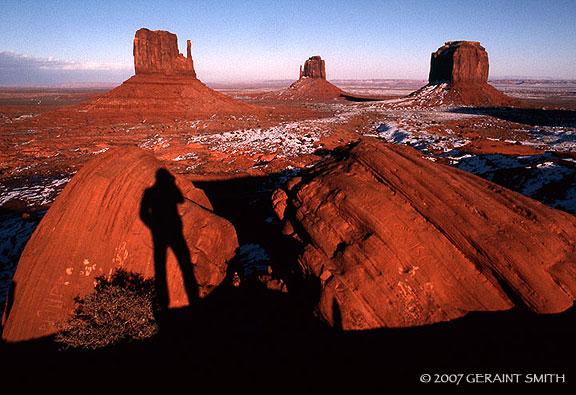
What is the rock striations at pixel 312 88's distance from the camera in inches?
3903

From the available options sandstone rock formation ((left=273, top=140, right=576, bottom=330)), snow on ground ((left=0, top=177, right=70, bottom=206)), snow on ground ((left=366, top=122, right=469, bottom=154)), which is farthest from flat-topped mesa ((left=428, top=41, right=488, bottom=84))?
snow on ground ((left=0, top=177, right=70, bottom=206))

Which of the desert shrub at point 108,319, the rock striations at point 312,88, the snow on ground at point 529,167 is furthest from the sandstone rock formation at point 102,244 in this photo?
the rock striations at point 312,88

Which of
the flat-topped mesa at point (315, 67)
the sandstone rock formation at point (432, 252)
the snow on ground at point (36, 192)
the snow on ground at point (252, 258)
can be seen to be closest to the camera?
the sandstone rock formation at point (432, 252)

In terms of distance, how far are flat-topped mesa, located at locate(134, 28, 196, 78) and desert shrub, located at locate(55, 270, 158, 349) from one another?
63.2 meters

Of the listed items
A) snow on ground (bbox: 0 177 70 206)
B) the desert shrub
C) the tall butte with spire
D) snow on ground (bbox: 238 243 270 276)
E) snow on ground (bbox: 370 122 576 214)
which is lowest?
snow on ground (bbox: 238 243 270 276)

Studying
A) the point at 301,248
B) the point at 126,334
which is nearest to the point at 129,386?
the point at 126,334

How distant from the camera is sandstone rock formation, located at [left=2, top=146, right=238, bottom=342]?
16.4 feet

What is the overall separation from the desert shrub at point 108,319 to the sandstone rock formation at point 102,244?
1.16ft

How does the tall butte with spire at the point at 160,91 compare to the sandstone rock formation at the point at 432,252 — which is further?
the tall butte with spire at the point at 160,91

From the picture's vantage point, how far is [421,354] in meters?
4.35

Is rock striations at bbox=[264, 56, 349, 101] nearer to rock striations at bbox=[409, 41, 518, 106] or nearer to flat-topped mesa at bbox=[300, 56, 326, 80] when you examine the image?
flat-topped mesa at bbox=[300, 56, 326, 80]

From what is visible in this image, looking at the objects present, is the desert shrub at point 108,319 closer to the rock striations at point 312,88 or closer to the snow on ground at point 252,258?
the snow on ground at point 252,258

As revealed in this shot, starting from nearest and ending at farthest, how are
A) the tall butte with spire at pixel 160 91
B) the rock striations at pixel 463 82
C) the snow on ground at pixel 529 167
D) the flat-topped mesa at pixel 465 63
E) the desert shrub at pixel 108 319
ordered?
the desert shrub at pixel 108 319, the snow on ground at pixel 529 167, the tall butte with spire at pixel 160 91, the rock striations at pixel 463 82, the flat-topped mesa at pixel 465 63

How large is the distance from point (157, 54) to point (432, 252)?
217ft
